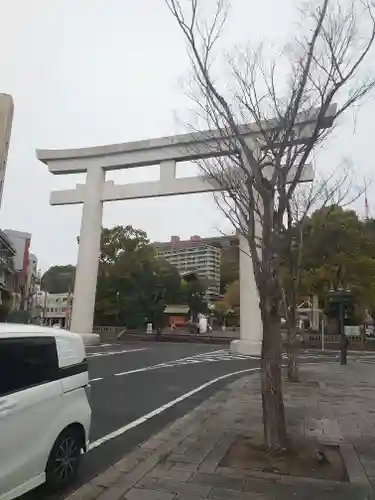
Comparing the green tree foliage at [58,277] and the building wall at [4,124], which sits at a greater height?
the building wall at [4,124]

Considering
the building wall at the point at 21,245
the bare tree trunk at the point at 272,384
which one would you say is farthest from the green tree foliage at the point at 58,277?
the bare tree trunk at the point at 272,384

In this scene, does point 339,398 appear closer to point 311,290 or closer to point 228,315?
point 311,290

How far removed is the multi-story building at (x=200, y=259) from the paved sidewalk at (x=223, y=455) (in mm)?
61201

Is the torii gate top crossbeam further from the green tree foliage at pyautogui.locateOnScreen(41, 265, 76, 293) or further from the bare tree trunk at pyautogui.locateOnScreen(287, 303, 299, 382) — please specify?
the green tree foliage at pyautogui.locateOnScreen(41, 265, 76, 293)

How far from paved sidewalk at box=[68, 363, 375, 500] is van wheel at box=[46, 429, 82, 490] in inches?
10.3

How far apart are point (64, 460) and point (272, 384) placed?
2604 mm

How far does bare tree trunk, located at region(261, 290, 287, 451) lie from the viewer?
5.50 meters

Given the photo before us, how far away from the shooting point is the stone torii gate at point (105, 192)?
2416 cm

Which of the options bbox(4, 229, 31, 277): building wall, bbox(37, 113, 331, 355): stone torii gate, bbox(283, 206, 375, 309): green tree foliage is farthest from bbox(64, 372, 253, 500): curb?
bbox(4, 229, 31, 277): building wall

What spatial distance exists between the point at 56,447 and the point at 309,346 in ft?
110

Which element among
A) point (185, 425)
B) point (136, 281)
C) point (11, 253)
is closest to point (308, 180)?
point (185, 425)

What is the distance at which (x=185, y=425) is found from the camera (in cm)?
744

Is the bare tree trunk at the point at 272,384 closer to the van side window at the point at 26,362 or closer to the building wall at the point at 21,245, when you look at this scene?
the van side window at the point at 26,362

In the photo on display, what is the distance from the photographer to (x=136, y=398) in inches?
397
